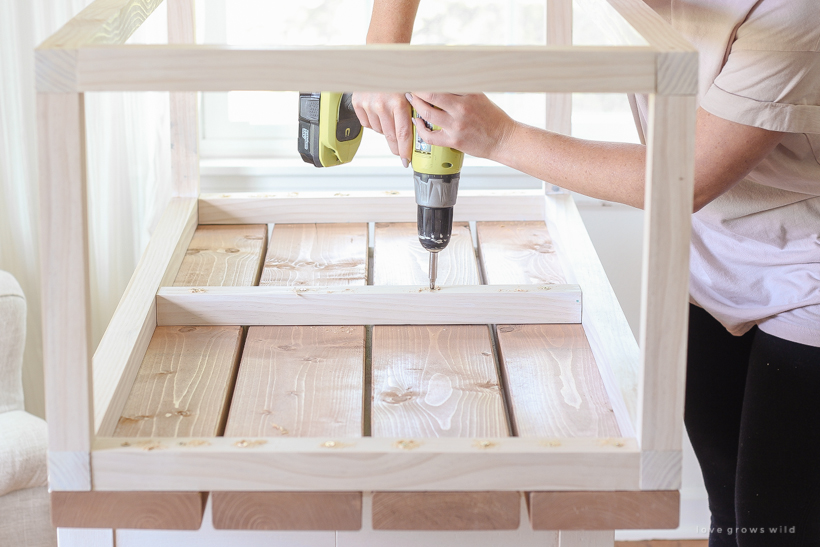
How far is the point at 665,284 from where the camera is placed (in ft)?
1.99

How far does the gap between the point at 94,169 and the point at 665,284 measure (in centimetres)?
138

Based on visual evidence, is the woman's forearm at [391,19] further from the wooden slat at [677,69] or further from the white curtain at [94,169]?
the white curtain at [94,169]

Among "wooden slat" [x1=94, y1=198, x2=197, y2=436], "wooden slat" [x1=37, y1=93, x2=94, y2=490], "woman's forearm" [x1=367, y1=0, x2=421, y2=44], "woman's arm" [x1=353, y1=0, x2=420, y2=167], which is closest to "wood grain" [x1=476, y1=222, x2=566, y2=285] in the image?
"woman's arm" [x1=353, y1=0, x2=420, y2=167]

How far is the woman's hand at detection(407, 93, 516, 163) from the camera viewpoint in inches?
35.2

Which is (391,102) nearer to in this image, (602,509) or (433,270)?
(433,270)

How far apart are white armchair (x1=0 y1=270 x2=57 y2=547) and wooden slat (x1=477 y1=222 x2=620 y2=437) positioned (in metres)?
0.87

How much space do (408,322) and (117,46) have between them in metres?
0.48

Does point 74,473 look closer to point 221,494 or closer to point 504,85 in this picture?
point 221,494

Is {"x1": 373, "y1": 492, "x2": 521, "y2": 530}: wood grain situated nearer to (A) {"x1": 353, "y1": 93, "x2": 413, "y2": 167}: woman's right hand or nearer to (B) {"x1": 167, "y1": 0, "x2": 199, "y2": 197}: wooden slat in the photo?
(A) {"x1": 353, "y1": 93, "x2": 413, "y2": 167}: woman's right hand

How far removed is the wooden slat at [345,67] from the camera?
572 mm

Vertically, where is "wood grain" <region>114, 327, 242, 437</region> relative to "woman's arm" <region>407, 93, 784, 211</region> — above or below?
below

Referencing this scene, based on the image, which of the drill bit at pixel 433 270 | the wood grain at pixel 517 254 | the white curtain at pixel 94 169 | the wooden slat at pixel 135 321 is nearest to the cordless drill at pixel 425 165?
the drill bit at pixel 433 270

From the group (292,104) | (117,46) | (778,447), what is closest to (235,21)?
(292,104)

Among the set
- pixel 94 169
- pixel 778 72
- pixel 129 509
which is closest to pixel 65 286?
pixel 129 509
